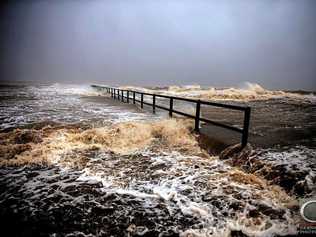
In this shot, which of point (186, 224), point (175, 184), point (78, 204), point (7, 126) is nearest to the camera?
point (186, 224)

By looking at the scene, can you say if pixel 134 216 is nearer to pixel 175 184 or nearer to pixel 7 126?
Answer: pixel 175 184

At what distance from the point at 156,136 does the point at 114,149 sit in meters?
1.83

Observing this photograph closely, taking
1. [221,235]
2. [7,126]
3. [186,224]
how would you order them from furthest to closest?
1. [7,126]
2. [186,224]
3. [221,235]

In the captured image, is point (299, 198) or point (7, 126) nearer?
point (299, 198)

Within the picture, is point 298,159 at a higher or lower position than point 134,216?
higher

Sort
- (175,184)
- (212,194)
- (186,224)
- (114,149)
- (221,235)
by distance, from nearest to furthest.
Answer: (221,235) → (186,224) → (212,194) → (175,184) → (114,149)

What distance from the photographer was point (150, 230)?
2.70 meters

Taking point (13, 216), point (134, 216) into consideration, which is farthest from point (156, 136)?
point (13, 216)

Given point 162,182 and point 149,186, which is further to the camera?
point 162,182

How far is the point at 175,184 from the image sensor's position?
393cm

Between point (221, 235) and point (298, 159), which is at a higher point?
point (298, 159)

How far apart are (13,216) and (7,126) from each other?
21.9 feet

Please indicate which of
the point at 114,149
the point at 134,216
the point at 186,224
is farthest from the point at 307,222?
the point at 114,149

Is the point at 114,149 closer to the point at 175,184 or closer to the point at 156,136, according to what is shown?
the point at 156,136
